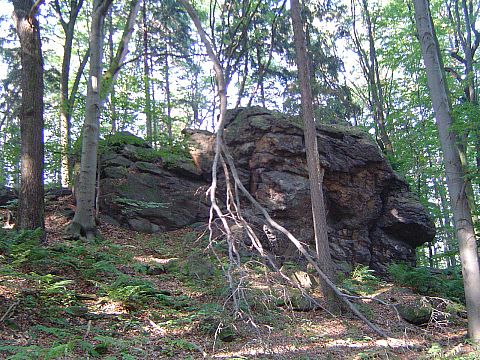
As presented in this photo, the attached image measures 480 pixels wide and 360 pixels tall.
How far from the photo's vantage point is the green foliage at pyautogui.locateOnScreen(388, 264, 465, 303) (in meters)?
11.9

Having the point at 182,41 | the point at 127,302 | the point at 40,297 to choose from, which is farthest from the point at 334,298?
the point at 182,41

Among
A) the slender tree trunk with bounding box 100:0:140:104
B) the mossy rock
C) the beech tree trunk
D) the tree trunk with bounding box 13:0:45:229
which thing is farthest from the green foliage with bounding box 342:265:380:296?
the slender tree trunk with bounding box 100:0:140:104

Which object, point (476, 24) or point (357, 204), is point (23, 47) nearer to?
point (357, 204)

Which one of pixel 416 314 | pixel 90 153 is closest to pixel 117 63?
pixel 90 153

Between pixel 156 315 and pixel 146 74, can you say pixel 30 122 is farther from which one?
pixel 146 74

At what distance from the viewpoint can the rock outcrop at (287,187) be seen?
1316cm

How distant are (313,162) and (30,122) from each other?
21.6 ft

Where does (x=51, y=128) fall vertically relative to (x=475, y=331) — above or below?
above

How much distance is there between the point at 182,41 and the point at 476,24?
1401 centimetres

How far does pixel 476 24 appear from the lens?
1627cm

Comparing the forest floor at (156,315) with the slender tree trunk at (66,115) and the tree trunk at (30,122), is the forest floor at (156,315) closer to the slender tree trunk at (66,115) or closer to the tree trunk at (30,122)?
the tree trunk at (30,122)

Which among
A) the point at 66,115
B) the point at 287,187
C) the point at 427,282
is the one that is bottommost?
the point at 427,282

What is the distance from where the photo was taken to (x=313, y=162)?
31.9 feet

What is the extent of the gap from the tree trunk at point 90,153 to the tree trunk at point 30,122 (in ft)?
4.03
